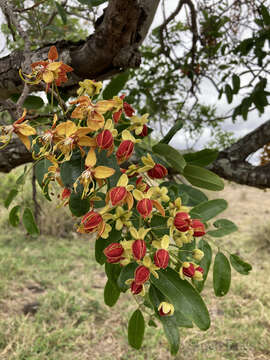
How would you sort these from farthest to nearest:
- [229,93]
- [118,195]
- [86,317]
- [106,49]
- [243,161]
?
[86,317] → [229,93] → [243,161] → [106,49] → [118,195]

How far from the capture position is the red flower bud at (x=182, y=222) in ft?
1.38

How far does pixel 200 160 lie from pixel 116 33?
0.51 metres

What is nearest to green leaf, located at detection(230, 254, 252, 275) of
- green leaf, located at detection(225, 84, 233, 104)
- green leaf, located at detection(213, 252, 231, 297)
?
green leaf, located at detection(213, 252, 231, 297)

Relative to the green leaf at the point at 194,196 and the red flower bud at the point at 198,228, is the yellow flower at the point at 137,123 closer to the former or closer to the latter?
the red flower bud at the point at 198,228

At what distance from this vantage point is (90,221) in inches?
16.5

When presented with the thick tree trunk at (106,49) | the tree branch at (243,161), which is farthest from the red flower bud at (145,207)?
the tree branch at (243,161)

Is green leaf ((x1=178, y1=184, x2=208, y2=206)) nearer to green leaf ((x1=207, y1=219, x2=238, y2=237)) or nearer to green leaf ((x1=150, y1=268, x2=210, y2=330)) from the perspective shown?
green leaf ((x1=207, y1=219, x2=238, y2=237))

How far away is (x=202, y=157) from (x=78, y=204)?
0.90 ft

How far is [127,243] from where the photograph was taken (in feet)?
1.39

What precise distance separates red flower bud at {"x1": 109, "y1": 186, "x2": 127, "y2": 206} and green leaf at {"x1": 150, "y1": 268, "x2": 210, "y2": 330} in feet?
0.49

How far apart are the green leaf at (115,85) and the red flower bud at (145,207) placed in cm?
24

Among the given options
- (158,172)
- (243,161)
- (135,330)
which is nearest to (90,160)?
(158,172)

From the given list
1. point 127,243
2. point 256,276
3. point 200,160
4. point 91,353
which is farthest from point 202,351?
point 127,243

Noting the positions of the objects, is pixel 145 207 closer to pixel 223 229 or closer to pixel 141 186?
pixel 141 186
